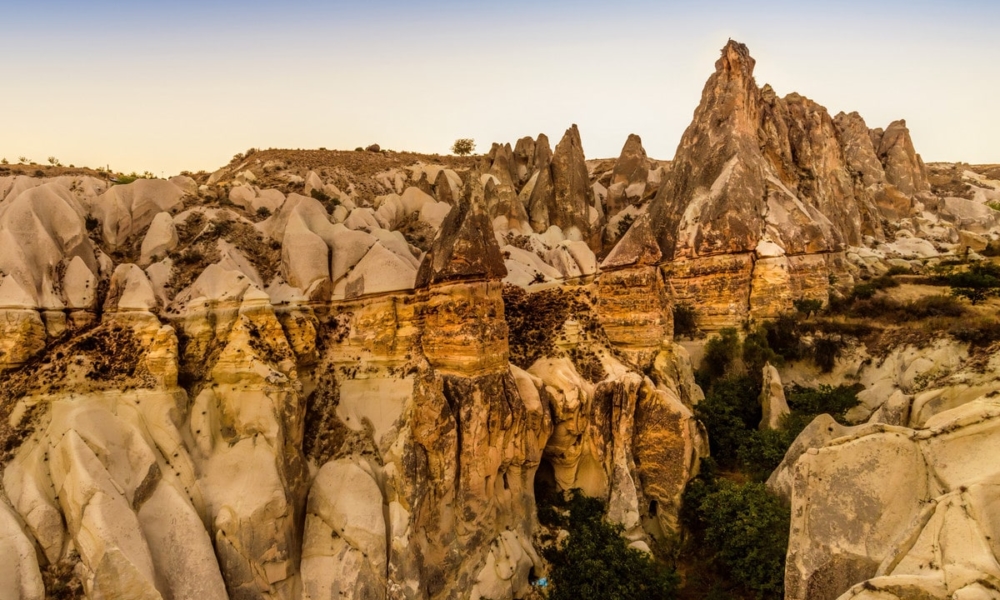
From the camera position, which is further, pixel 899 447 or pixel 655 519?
pixel 655 519

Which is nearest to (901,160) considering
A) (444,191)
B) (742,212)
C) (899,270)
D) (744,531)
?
(899,270)

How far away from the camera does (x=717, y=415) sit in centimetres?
1786

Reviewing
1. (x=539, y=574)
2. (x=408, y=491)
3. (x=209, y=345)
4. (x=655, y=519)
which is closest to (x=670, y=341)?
(x=655, y=519)

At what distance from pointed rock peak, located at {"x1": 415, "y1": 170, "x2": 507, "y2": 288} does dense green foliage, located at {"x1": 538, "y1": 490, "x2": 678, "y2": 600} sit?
6.55 metres

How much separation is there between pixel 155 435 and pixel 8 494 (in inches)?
92.5

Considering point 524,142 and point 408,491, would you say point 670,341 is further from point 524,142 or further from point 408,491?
point 524,142

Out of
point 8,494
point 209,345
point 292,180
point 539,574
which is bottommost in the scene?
point 539,574

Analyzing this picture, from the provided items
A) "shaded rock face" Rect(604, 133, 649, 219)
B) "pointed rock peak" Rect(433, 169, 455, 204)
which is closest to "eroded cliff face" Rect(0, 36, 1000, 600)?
"pointed rock peak" Rect(433, 169, 455, 204)

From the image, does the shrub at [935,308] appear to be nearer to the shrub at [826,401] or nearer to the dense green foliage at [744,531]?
the shrub at [826,401]

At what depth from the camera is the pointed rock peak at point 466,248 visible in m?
13.1

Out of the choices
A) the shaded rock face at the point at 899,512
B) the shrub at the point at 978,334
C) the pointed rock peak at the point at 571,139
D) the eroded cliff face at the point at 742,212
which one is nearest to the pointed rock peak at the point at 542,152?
the pointed rock peak at the point at 571,139

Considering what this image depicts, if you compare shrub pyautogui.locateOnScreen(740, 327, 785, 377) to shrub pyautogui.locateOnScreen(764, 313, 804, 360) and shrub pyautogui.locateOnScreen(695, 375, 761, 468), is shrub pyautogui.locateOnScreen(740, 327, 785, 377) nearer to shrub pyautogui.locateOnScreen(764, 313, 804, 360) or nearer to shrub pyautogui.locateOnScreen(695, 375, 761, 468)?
shrub pyautogui.locateOnScreen(695, 375, 761, 468)

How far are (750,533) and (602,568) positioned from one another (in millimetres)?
3582

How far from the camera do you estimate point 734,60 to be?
2847cm
